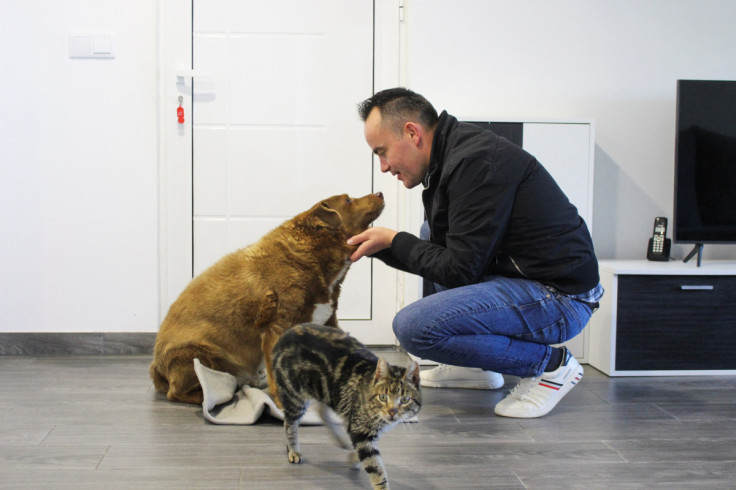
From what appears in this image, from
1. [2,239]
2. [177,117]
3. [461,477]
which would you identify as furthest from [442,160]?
[2,239]

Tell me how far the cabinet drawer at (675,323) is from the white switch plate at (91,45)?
2827 millimetres

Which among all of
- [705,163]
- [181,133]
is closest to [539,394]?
[705,163]

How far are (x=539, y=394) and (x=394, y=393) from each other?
1041 mm

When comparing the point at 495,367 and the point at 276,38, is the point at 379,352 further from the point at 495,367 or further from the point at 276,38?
the point at 276,38

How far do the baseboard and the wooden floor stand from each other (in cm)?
60

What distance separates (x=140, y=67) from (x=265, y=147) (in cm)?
76

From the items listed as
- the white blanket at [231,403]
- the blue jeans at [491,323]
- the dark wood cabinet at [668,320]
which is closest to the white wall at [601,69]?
the dark wood cabinet at [668,320]

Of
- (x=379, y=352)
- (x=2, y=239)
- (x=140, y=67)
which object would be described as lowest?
(x=379, y=352)

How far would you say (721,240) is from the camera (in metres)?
3.59

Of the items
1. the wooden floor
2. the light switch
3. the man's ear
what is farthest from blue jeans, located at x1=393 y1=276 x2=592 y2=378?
the light switch

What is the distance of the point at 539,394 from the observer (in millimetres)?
2688

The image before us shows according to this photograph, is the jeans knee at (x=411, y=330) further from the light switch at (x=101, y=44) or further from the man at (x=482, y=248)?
the light switch at (x=101, y=44)

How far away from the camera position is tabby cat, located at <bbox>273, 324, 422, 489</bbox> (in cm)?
186

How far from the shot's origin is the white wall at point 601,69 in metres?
3.67
